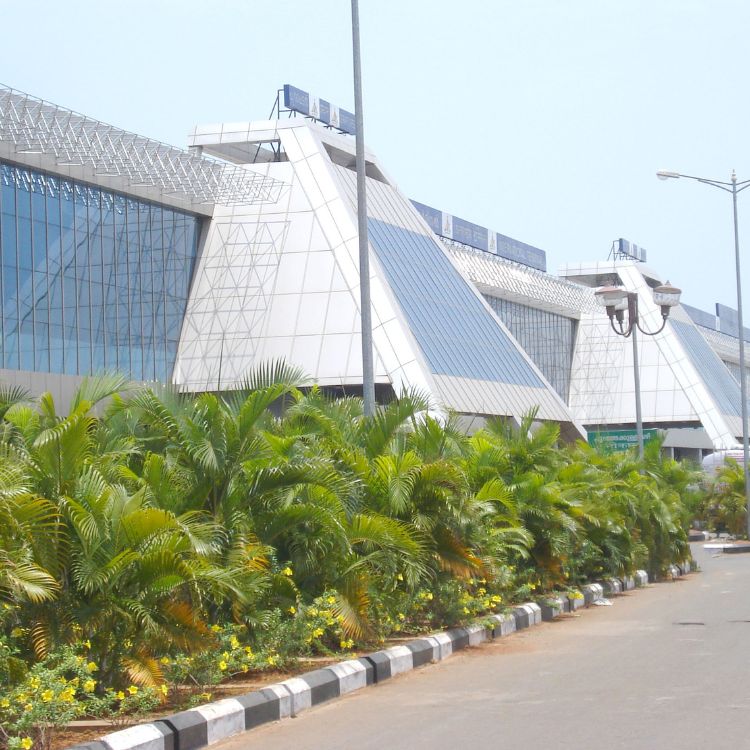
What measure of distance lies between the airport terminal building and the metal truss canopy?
6 cm

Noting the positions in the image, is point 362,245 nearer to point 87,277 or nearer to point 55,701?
point 55,701

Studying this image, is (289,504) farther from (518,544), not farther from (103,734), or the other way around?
(518,544)

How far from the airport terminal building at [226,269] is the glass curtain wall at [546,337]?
2381cm

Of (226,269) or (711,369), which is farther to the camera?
(711,369)

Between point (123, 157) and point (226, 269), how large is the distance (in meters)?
7.31

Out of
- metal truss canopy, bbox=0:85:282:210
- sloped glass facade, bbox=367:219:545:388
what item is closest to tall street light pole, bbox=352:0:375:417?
metal truss canopy, bbox=0:85:282:210

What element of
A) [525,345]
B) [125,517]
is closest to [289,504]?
[125,517]

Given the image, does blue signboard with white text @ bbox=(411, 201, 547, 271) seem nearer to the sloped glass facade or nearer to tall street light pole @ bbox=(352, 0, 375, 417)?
the sloped glass facade

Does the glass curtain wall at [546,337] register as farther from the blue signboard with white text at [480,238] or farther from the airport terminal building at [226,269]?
the airport terminal building at [226,269]

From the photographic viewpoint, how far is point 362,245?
17.5 metres

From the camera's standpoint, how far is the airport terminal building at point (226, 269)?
35.0 m

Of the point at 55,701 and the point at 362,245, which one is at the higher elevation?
the point at 362,245

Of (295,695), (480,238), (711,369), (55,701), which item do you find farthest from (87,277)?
(711,369)

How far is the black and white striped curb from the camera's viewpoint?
25.3 feet
